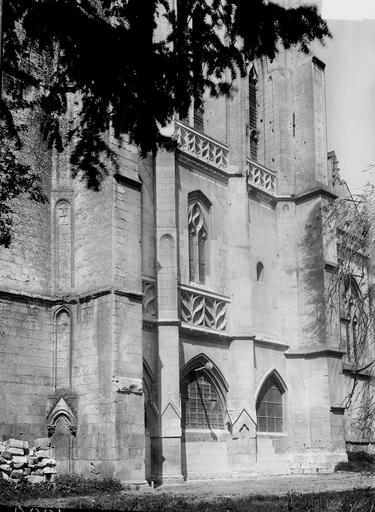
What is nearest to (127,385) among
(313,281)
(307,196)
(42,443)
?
(42,443)

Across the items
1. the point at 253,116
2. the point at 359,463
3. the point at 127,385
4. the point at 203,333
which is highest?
the point at 253,116

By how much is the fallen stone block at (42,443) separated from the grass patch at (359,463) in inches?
409

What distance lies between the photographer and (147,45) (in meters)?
8.36

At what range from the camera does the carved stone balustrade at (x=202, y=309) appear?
21.1 metres

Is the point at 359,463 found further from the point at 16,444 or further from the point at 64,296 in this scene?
the point at 16,444

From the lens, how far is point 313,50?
27.0 m

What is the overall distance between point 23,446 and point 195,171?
10.1 metres

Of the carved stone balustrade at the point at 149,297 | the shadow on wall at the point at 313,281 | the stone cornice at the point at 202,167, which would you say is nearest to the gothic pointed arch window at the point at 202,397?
the carved stone balustrade at the point at 149,297

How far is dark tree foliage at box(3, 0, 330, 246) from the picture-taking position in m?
8.16

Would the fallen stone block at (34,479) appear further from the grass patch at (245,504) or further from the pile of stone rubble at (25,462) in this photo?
the grass patch at (245,504)

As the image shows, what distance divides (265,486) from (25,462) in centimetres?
570

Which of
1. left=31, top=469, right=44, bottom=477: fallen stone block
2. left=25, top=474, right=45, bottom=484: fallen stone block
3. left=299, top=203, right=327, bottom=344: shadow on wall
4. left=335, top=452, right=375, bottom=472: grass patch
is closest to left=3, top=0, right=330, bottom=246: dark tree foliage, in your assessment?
left=25, top=474, right=45, bottom=484: fallen stone block

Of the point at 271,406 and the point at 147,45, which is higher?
the point at 147,45

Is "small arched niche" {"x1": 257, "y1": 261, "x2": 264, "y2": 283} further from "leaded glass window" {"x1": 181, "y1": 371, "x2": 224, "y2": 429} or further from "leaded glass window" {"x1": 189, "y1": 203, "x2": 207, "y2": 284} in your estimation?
"leaded glass window" {"x1": 181, "y1": 371, "x2": 224, "y2": 429}
